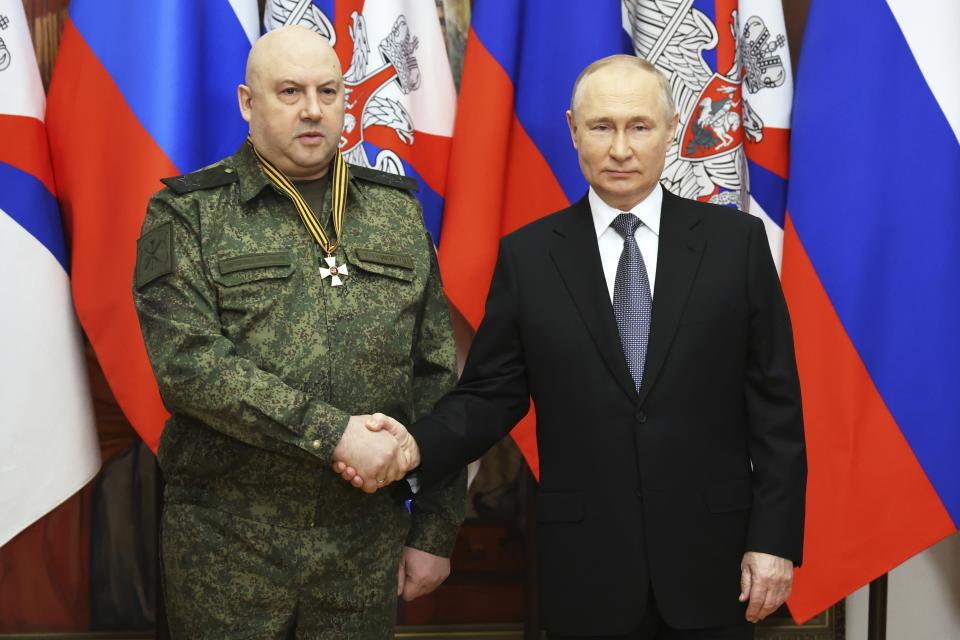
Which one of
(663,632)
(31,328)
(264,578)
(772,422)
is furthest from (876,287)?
(31,328)

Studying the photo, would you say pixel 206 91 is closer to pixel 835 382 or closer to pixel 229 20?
pixel 229 20

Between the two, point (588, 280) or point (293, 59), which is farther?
point (293, 59)

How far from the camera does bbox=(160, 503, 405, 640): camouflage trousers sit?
182 cm

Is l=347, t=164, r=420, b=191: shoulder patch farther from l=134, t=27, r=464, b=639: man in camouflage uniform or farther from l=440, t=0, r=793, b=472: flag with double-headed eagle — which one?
l=440, t=0, r=793, b=472: flag with double-headed eagle

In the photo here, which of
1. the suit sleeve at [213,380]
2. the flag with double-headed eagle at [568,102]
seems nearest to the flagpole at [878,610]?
the flag with double-headed eagle at [568,102]

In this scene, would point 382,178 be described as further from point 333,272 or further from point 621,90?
point 621,90

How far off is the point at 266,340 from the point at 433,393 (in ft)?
1.14

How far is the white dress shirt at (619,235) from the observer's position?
5.67 ft

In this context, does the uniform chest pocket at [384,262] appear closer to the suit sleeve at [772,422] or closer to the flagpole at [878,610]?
the suit sleeve at [772,422]

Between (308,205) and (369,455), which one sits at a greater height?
(308,205)

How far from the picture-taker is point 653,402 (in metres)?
1.64

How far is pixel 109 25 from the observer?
8.09ft

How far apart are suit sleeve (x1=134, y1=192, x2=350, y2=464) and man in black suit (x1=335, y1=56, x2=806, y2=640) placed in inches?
3.5

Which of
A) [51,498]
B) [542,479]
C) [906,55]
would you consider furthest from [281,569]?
[906,55]
